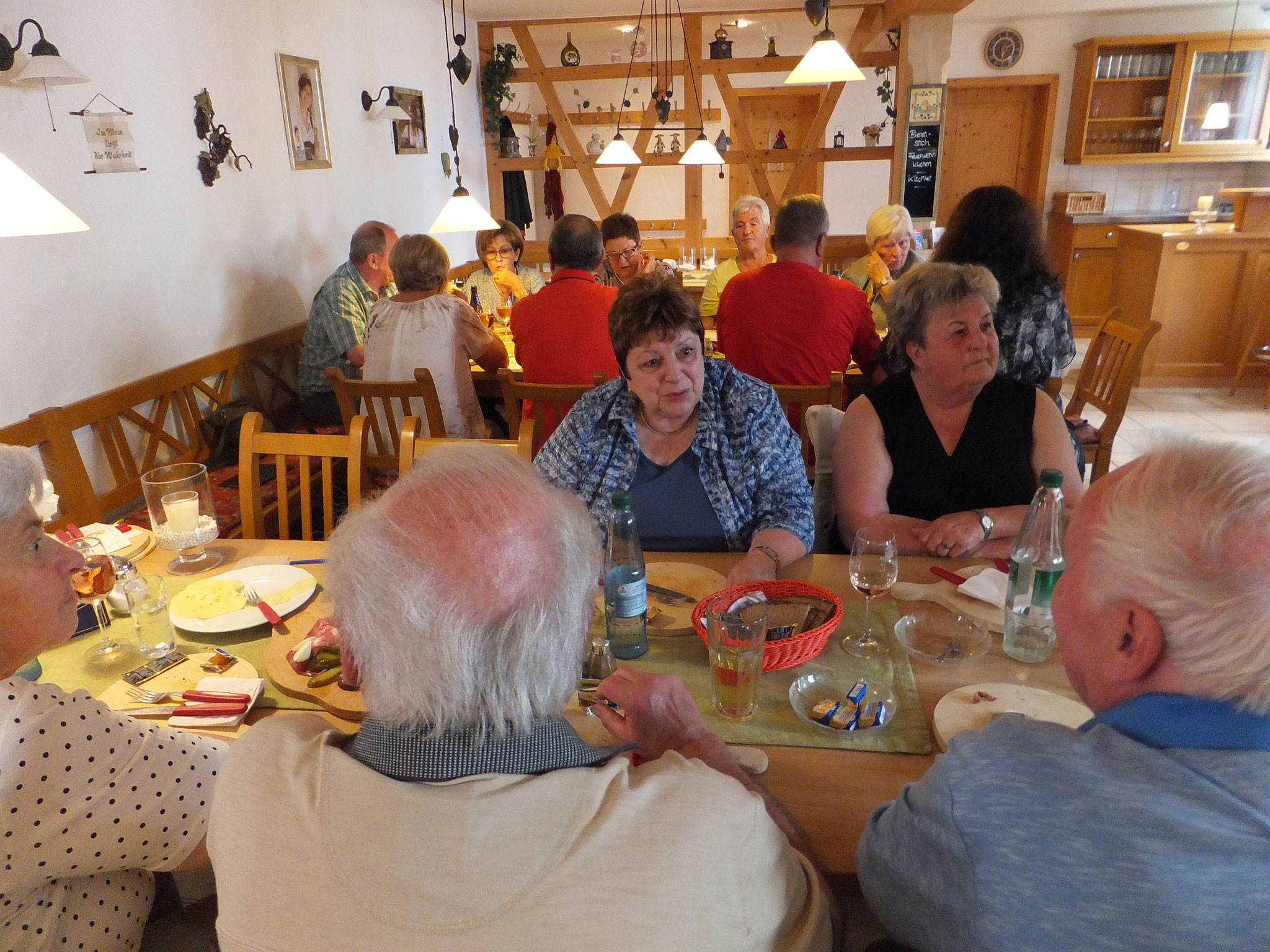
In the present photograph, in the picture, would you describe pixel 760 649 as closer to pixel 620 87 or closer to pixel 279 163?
pixel 279 163

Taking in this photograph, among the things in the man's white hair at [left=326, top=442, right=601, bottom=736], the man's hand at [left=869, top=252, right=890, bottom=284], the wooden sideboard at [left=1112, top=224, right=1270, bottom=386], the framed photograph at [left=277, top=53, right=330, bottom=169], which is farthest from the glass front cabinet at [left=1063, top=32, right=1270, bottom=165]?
the man's white hair at [left=326, top=442, right=601, bottom=736]

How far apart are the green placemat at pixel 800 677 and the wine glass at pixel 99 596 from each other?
864 millimetres

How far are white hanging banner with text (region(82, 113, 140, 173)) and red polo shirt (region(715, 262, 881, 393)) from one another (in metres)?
2.32

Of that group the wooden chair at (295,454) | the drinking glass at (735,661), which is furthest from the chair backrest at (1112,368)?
the wooden chair at (295,454)

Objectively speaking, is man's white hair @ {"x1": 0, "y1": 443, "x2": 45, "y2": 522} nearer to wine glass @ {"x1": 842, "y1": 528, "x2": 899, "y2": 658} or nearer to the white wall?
wine glass @ {"x1": 842, "y1": 528, "x2": 899, "y2": 658}

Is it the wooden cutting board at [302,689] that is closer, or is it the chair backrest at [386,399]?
the wooden cutting board at [302,689]

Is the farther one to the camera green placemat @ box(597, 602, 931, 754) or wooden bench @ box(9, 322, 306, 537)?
wooden bench @ box(9, 322, 306, 537)

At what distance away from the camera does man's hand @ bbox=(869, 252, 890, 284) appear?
3957 mm

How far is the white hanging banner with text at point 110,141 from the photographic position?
9.26 ft

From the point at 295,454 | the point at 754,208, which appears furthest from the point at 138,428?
the point at 754,208

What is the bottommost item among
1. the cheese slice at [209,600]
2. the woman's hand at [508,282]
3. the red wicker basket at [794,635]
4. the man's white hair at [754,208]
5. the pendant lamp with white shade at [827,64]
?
the cheese slice at [209,600]

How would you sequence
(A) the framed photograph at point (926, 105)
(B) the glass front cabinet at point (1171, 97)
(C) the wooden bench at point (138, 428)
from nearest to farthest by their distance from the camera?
(C) the wooden bench at point (138, 428) → (A) the framed photograph at point (926, 105) → (B) the glass front cabinet at point (1171, 97)

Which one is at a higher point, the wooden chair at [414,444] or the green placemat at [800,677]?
the wooden chair at [414,444]

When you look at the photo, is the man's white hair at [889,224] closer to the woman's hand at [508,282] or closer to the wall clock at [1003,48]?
the woman's hand at [508,282]
